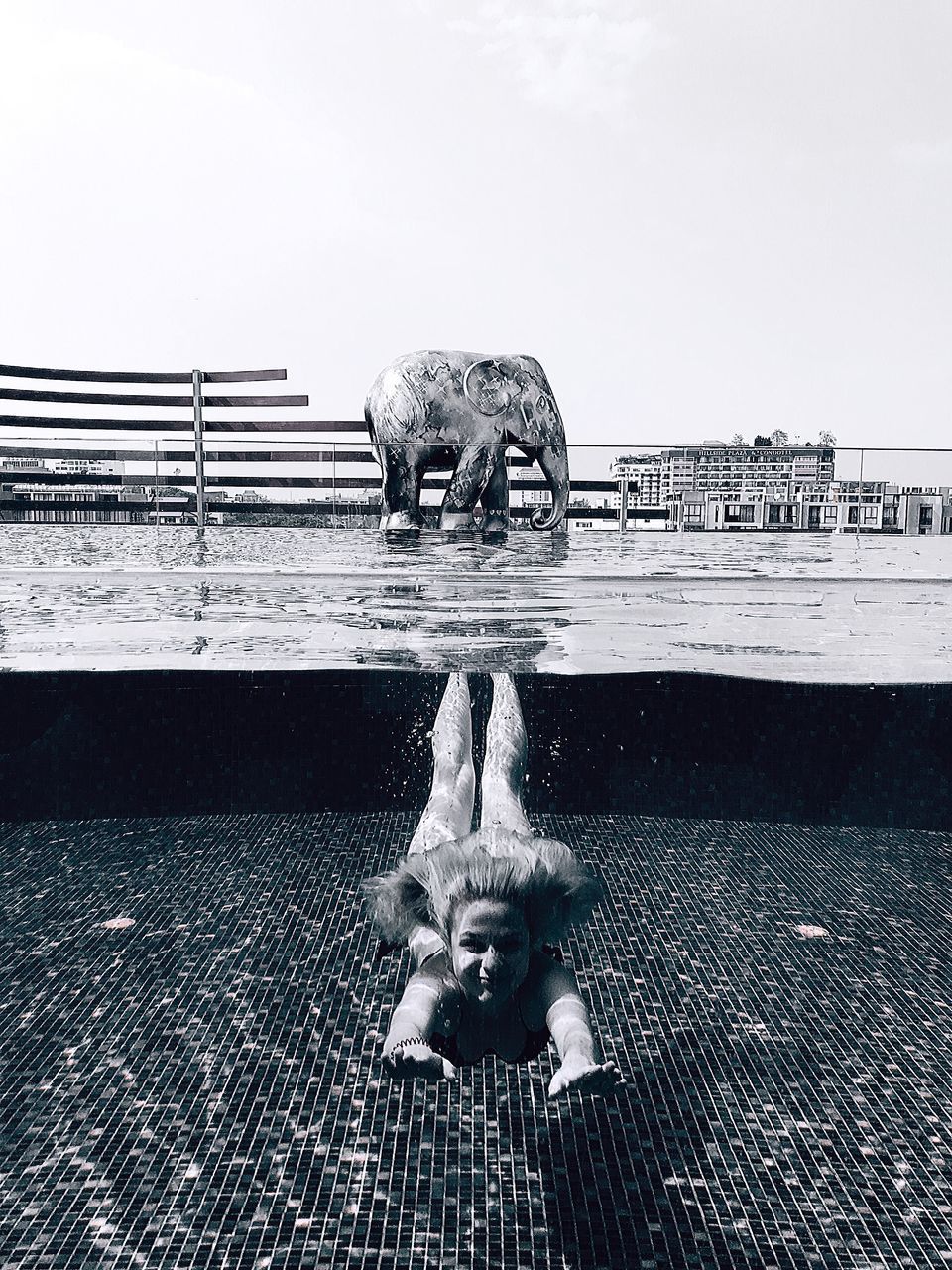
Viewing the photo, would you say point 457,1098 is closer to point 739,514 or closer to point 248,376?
point 739,514

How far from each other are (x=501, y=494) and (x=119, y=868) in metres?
3.90

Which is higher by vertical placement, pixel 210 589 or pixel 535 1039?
pixel 210 589

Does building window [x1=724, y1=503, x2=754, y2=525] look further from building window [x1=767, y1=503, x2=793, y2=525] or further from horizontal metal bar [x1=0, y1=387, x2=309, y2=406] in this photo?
horizontal metal bar [x1=0, y1=387, x2=309, y2=406]

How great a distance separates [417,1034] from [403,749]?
625 centimetres

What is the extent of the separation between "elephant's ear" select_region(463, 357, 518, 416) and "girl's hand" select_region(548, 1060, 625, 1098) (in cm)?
627

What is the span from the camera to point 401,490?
755 centimetres

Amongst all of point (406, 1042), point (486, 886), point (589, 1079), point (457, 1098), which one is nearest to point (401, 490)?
point (457, 1098)

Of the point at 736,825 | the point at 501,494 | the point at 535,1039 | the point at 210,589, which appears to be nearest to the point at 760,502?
the point at 501,494

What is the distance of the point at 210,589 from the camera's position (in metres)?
4.29

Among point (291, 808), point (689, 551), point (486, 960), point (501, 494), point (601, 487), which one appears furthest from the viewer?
point (601, 487)

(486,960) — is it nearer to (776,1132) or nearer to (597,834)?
(776,1132)

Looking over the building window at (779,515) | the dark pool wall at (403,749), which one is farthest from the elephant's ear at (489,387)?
the building window at (779,515)

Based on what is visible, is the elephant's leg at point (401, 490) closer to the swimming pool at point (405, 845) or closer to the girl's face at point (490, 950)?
the swimming pool at point (405, 845)

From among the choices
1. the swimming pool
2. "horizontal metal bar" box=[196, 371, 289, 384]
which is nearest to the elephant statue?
the swimming pool
